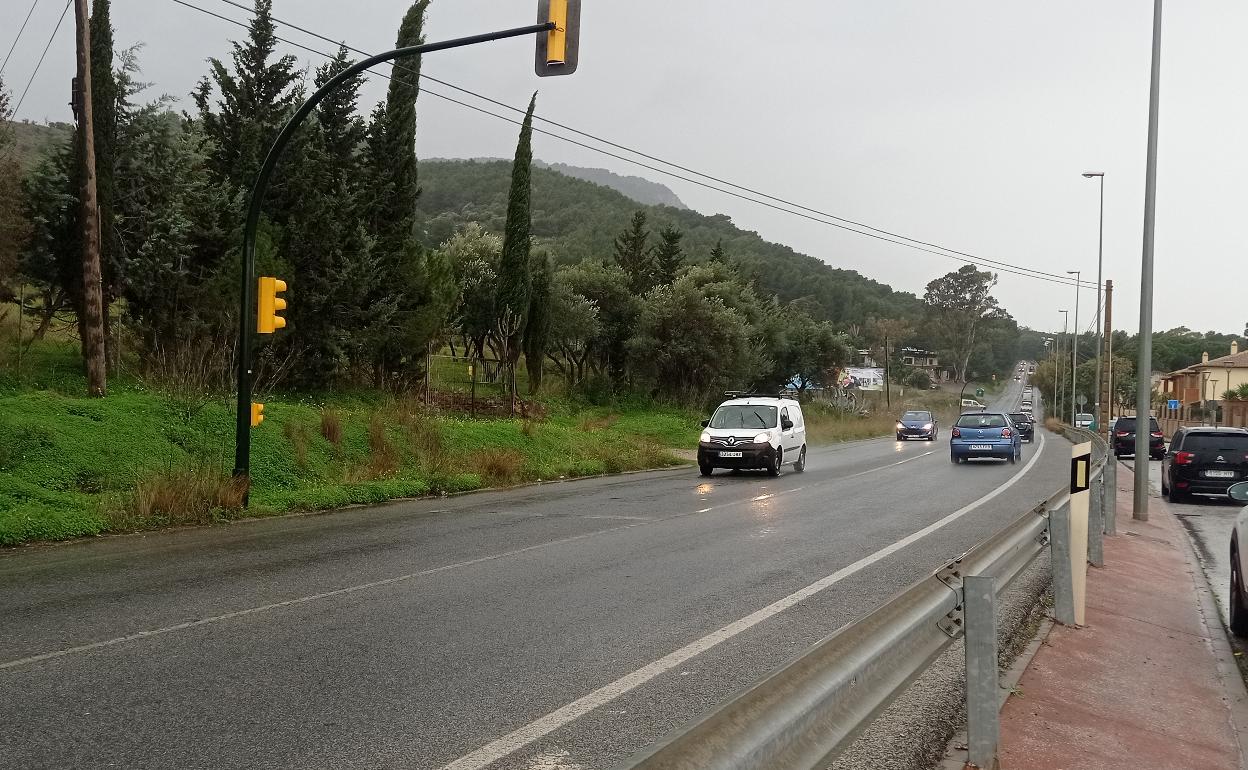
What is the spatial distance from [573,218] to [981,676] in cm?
8612

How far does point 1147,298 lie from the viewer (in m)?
17.0

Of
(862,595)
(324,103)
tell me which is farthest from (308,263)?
(862,595)

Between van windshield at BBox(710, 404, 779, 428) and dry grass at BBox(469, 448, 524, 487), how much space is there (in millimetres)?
6115

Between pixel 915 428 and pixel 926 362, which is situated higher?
pixel 926 362

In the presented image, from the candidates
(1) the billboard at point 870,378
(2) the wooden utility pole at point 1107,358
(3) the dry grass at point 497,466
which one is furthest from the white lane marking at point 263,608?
(1) the billboard at point 870,378

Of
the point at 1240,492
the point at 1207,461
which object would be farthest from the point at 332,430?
the point at 1207,461

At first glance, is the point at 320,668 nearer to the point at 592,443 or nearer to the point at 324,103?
the point at 592,443

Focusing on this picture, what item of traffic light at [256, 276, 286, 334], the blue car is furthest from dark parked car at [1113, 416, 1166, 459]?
traffic light at [256, 276, 286, 334]

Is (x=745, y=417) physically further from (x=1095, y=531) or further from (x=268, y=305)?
(x=1095, y=531)

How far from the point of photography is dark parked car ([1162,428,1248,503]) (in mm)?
19719

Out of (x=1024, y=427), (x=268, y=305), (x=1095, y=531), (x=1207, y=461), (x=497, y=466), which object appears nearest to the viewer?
(x=1095, y=531)

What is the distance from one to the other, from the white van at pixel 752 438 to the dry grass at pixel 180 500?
12.3 metres

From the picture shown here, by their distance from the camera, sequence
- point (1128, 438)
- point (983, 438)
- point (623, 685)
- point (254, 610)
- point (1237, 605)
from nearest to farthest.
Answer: point (623, 685), point (254, 610), point (1237, 605), point (983, 438), point (1128, 438)

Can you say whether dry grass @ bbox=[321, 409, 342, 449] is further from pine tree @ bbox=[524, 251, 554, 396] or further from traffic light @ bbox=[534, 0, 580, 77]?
pine tree @ bbox=[524, 251, 554, 396]
